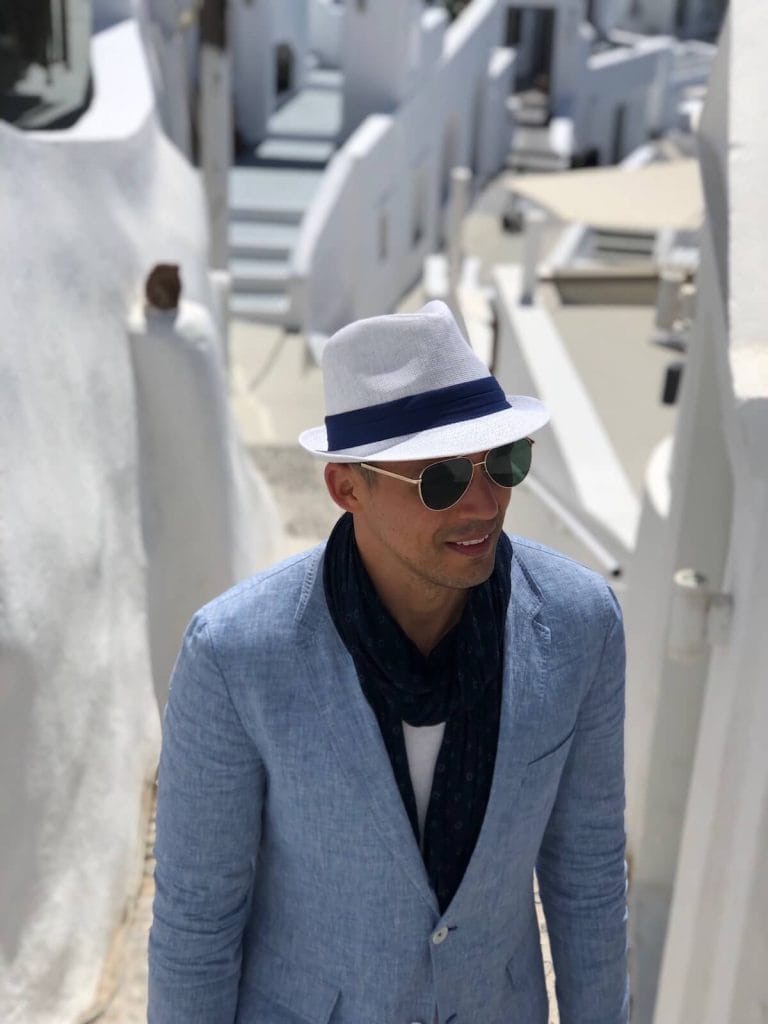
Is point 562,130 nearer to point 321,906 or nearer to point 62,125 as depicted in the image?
point 62,125

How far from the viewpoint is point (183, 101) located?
51.2 feet

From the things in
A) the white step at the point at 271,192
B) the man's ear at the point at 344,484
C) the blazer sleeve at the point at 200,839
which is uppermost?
the man's ear at the point at 344,484

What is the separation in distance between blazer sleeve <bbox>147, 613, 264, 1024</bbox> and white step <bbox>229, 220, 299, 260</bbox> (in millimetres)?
17208

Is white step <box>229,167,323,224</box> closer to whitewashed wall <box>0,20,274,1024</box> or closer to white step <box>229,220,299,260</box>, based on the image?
white step <box>229,220,299,260</box>

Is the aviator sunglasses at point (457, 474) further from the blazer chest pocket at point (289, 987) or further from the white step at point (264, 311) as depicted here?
the white step at point (264, 311)

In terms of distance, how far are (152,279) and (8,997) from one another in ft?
12.1

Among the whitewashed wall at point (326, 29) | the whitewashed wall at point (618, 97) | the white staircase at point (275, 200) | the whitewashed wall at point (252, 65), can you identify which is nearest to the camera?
the white staircase at point (275, 200)

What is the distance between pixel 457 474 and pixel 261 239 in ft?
58.2

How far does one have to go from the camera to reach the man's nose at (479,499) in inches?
74.0

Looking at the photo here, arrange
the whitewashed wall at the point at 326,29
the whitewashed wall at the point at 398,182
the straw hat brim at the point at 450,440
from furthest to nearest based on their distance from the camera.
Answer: the whitewashed wall at the point at 326,29 < the whitewashed wall at the point at 398,182 < the straw hat brim at the point at 450,440

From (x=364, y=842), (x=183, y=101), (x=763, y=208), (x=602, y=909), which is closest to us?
(x=364, y=842)

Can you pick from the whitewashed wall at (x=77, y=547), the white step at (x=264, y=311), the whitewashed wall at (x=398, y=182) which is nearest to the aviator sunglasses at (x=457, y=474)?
the whitewashed wall at (x=77, y=547)

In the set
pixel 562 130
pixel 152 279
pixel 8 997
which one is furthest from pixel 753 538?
pixel 562 130

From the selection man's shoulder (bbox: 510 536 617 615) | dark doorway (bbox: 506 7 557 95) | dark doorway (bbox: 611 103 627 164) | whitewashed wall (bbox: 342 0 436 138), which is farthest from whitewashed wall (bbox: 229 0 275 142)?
man's shoulder (bbox: 510 536 617 615)
